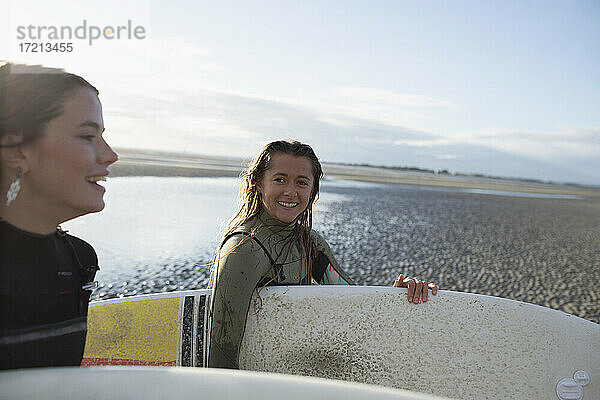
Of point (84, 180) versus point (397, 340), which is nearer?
point (84, 180)

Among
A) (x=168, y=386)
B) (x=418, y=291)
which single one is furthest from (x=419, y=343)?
(x=168, y=386)

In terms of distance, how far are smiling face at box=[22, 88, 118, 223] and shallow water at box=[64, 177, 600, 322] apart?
203 centimetres

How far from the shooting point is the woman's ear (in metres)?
0.88

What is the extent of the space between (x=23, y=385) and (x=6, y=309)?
266mm

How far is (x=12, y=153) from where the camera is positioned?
0.89 m

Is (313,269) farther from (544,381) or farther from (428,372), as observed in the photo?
(544,381)

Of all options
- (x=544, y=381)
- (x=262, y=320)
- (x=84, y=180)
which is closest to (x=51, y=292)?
(x=84, y=180)

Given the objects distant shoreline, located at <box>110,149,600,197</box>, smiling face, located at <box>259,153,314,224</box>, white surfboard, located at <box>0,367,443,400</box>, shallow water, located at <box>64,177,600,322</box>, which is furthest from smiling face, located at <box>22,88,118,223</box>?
distant shoreline, located at <box>110,149,600,197</box>

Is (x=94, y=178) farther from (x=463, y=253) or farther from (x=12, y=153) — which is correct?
(x=463, y=253)

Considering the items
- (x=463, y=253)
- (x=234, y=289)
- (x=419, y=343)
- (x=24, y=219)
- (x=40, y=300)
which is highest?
(x=24, y=219)

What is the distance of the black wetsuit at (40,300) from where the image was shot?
917 millimetres

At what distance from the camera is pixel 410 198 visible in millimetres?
15055

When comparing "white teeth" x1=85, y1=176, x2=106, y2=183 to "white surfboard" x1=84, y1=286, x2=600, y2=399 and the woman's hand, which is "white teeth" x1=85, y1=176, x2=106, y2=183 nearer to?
"white surfboard" x1=84, y1=286, x2=600, y2=399

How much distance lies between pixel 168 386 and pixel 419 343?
66.7 inches
